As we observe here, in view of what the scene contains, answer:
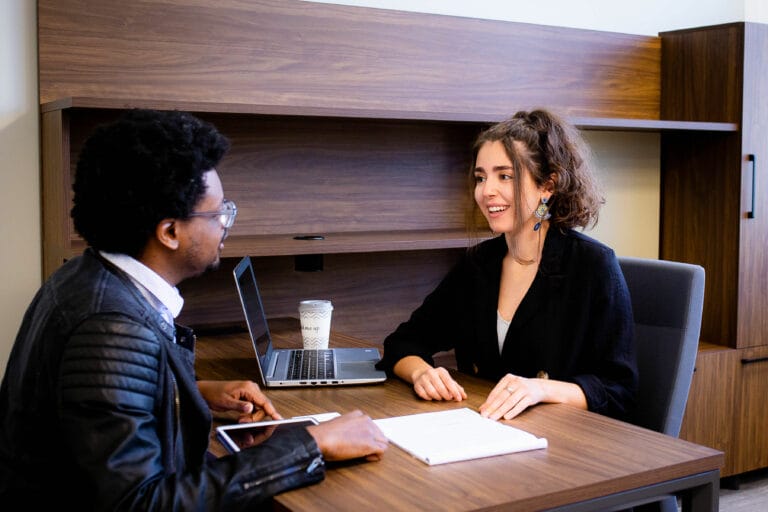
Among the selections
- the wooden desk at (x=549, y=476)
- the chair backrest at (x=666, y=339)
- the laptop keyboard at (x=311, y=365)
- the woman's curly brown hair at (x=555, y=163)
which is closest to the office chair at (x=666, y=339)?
the chair backrest at (x=666, y=339)

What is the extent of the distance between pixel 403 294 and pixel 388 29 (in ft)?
2.44

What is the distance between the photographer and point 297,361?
174 cm

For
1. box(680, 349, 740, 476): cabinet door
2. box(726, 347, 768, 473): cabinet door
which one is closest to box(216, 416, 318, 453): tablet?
box(680, 349, 740, 476): cabinet door

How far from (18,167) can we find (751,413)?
2220 millimetres

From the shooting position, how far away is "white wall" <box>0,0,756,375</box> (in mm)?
2010

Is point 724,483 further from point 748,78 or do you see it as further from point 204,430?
point 204,430

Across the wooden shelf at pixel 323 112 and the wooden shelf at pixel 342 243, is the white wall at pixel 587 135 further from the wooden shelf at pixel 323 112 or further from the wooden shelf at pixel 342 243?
the wooden shelf at pixel 342 243

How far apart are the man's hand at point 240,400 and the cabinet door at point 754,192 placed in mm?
1815

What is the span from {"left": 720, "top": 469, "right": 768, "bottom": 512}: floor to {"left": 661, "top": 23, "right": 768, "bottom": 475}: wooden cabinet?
70mm

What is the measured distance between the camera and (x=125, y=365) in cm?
96

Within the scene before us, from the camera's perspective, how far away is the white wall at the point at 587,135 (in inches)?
79.1

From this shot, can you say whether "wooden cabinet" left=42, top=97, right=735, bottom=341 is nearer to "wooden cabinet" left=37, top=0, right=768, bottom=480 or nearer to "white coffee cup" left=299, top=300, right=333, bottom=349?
"wooden cabinet" left=37, top=0, right=768, bottom=480

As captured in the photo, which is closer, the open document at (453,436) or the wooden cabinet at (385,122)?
the open document at (453,436)

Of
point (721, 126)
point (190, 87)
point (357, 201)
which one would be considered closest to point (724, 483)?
point (721, 126)
